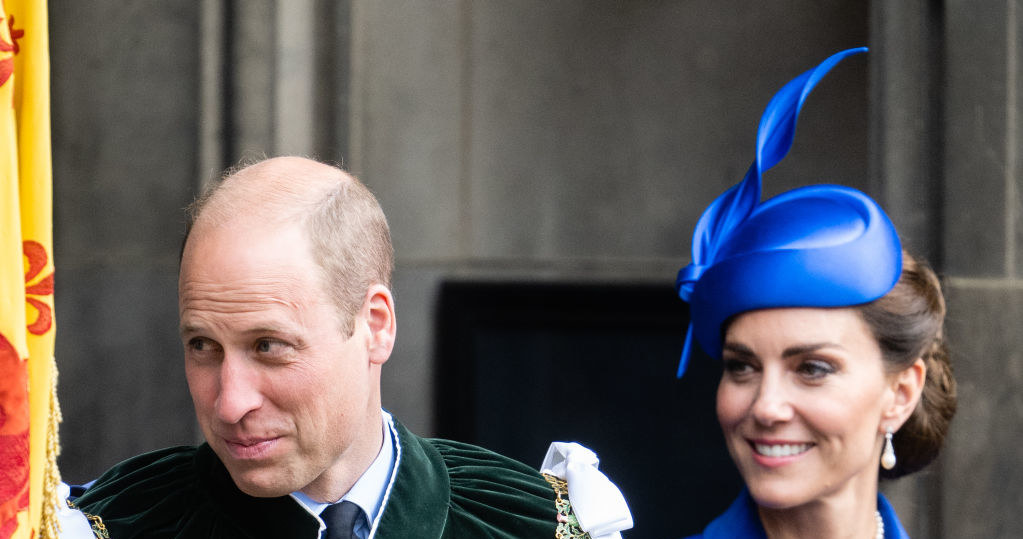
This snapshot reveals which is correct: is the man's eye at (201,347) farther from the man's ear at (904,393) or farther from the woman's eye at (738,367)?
the man's ear at (904,393)

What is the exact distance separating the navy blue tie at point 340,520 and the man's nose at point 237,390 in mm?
298

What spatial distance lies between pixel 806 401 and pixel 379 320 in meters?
0.84

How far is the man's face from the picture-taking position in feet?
5.74

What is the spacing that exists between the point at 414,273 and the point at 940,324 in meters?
2.70

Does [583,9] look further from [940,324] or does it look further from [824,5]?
[940,324]

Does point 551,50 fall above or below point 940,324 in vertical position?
above

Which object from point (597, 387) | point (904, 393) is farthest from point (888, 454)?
point (597, 387)

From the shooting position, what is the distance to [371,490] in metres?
2.01

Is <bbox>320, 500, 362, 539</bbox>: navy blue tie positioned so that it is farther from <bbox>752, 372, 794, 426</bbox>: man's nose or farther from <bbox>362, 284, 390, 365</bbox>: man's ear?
<bbox>752, 372, 794, 426</bbox>: man's nose

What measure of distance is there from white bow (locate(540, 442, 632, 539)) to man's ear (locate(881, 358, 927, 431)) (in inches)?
22.6

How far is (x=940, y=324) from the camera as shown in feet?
7.72

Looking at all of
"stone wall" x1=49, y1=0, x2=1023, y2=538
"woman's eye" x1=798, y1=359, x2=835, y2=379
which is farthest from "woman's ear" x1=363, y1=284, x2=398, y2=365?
"stone wall" x1=49, y1=0, x2=1023, y2=538

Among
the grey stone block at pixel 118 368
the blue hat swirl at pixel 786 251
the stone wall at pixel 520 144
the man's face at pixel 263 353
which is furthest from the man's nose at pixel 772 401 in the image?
the grey stone block at pixel 118 368

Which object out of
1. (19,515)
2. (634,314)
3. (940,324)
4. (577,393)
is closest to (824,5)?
(634,314)
